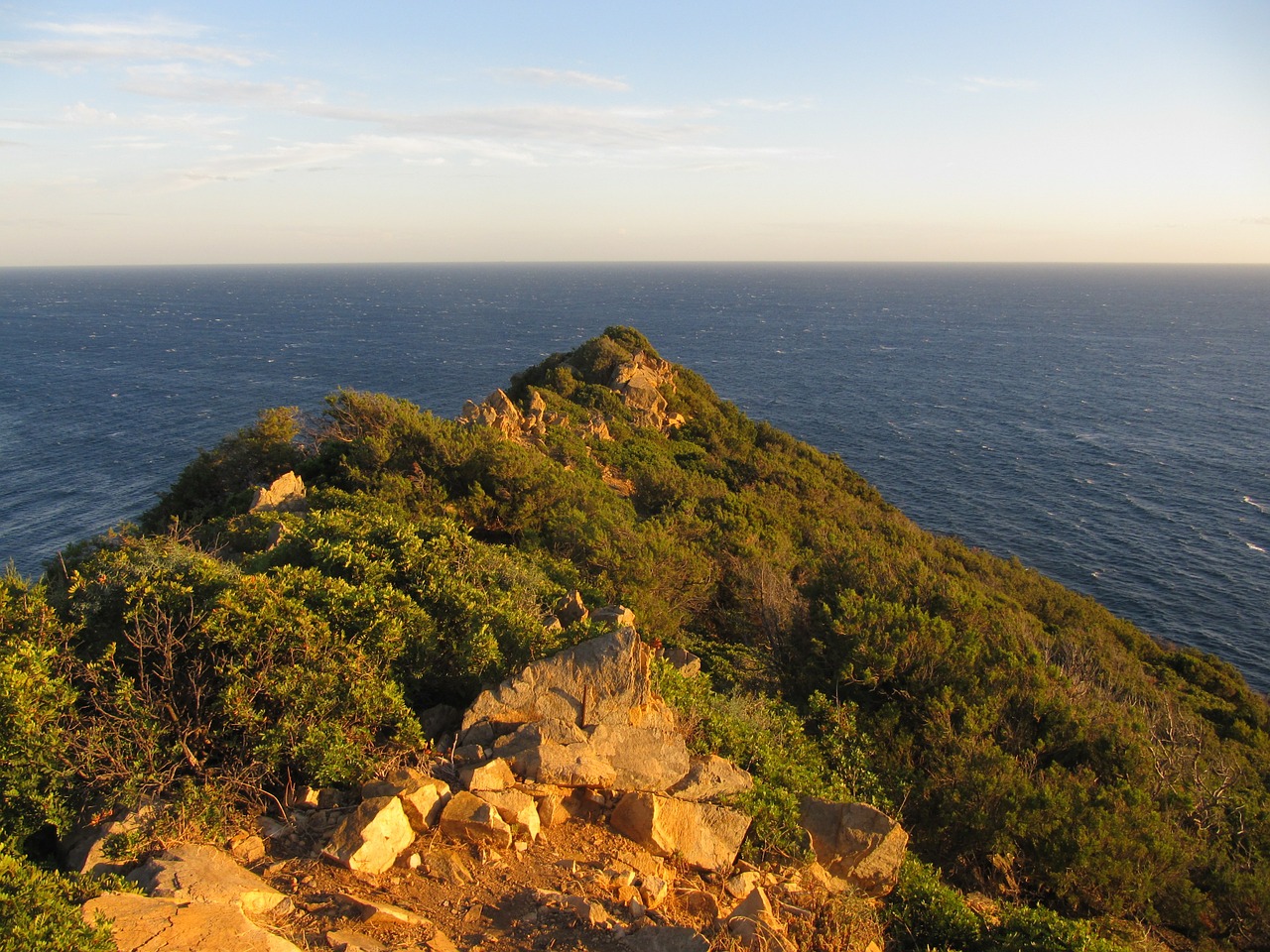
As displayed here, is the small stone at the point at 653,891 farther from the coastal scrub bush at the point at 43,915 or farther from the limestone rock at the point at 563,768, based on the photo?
the coastal scrub bush at the point at 43,915

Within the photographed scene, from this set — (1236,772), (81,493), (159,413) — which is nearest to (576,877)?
(1236,772)

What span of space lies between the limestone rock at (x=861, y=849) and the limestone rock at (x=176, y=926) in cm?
597

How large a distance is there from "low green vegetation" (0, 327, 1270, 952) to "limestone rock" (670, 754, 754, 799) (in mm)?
330

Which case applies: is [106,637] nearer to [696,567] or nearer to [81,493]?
[696,567]

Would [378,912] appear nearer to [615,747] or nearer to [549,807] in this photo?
[549,807]

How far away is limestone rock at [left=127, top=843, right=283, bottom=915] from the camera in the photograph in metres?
6.40

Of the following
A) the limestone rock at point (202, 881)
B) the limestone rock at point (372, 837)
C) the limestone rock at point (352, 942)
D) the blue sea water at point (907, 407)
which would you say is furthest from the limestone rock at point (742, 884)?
the blue sea water at point (907, 407)

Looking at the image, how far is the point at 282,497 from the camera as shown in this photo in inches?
808

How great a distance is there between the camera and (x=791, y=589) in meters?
18.7

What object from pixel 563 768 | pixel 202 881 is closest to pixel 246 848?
pixel 202 881

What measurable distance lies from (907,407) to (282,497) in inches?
2764

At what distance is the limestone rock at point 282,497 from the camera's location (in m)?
19.8

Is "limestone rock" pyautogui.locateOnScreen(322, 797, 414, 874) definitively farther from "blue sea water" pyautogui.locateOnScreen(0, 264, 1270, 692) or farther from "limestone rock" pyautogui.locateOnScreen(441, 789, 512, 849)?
"blue sea water" pyautogui.locateOnScreen(0, 264, 1270, 692)

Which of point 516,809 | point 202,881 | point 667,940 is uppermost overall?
point 202,881
